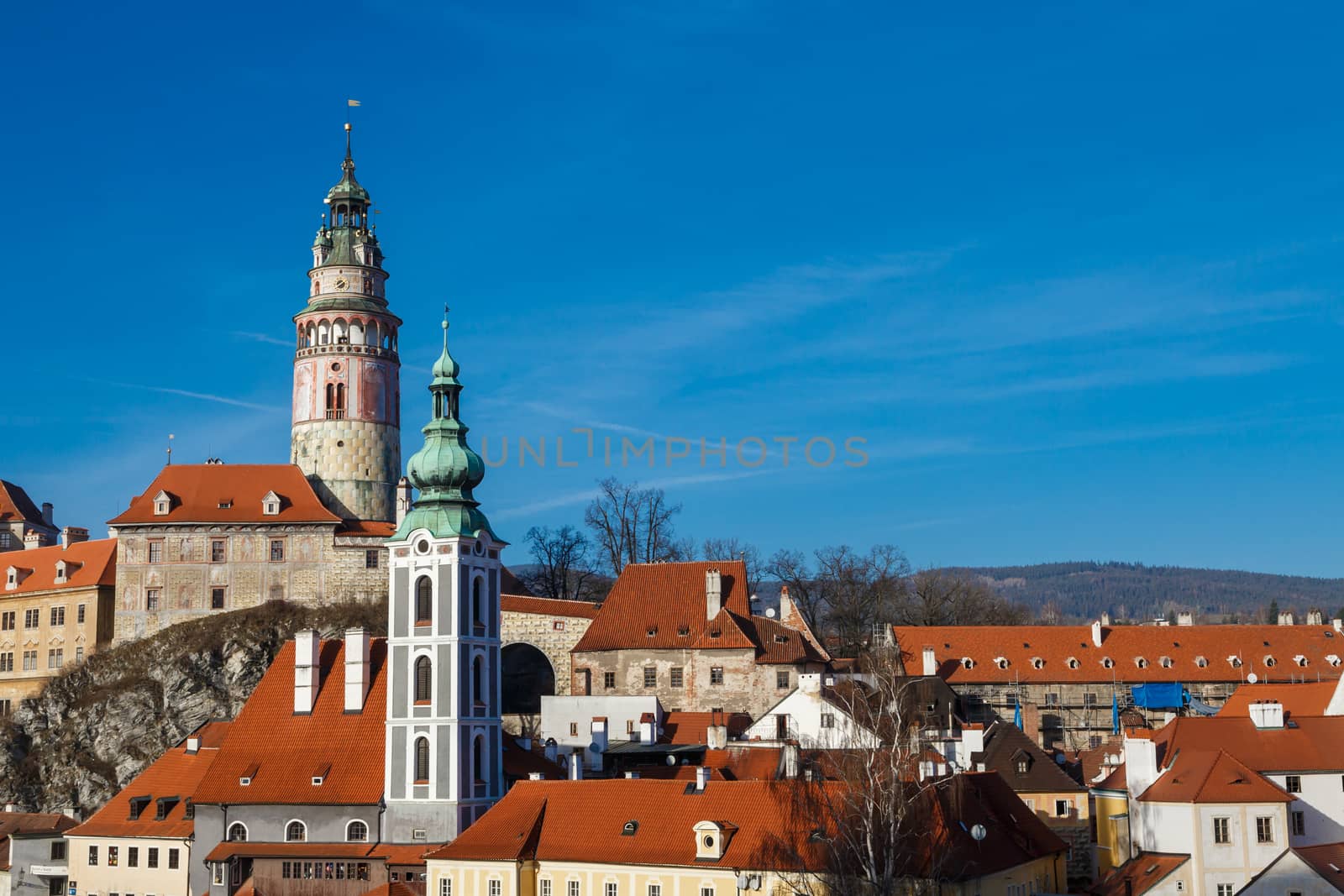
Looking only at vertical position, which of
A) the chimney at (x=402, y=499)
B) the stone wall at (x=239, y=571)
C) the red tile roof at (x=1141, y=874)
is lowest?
the red tile roof at (x=1141, y=874)

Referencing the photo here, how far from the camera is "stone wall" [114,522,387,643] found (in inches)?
2918

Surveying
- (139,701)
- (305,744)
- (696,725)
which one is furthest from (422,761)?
(139,701)

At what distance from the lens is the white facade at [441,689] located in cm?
4756

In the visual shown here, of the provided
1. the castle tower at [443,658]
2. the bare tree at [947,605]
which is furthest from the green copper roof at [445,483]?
the bare tree at [947,605]

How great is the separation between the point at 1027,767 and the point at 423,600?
1892 cm

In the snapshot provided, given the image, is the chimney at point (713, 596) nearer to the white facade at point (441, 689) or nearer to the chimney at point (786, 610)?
the chimney at point (786, 610)

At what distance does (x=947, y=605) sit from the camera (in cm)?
10225

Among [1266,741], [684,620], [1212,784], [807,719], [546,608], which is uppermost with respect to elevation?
[546,608]

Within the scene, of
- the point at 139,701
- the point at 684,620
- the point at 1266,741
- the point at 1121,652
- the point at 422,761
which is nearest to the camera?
the point at 1266,741

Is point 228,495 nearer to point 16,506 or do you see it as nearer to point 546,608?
point 546,608

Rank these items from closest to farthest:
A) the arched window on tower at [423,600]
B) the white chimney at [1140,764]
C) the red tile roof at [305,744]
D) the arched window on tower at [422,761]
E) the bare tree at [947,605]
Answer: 1. the white chimney at [1140,764]
2. the arched window on tower at [422,761]
3. the red tile roof at [305,744]
4. the arched window on tower at [423,600]
5. the bare tree at [947,605]

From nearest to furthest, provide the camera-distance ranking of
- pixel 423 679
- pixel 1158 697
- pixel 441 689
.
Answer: pixel 441 689 → pixel 423 679 → pixel 1158 697

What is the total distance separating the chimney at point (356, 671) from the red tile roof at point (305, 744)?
214mm

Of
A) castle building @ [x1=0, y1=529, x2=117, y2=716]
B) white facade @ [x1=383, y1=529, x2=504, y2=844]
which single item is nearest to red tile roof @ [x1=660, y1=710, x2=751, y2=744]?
white facade @ [x1=383, y1=529, x2=504, y2=844]
